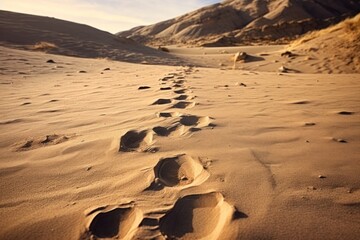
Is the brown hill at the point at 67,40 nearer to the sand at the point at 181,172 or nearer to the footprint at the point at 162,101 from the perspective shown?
the footprint at the point at 162,101

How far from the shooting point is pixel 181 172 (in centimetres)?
134

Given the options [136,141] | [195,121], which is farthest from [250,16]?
[136,141]

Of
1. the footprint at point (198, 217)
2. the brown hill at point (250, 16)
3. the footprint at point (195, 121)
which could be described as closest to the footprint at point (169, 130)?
the footprint at point (195, 121)

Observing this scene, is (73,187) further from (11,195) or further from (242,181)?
(242,181)

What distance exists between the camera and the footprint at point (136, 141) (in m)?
1.60

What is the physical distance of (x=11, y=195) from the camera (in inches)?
45.2

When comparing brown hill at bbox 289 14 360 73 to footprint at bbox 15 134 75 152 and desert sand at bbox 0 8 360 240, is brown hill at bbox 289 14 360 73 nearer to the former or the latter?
desert sand at bbox 0 8 360 240

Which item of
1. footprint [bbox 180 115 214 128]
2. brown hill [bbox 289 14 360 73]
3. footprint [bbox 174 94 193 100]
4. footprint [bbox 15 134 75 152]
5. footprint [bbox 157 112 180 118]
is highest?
brown hill [bbox 289 14 360 73]

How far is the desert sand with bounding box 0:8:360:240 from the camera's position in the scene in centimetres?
96

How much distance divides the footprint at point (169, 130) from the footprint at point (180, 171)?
14.9 inches

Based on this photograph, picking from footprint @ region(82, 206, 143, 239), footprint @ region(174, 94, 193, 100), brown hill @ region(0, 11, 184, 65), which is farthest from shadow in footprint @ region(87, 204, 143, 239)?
brown hill @ region(0, 11, 184, 65)

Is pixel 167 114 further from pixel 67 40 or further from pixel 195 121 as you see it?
pixel 67 40

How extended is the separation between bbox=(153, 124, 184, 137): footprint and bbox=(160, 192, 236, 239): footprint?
0.78 metres

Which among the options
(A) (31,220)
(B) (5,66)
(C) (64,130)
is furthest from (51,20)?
(A) (31,220)
